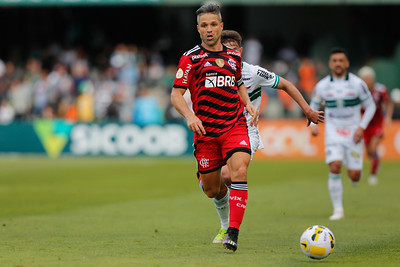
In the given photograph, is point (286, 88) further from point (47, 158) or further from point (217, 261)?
point (47, 158)

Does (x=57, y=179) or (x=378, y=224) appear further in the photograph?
(x=57, y=179)

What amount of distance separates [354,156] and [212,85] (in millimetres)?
5090

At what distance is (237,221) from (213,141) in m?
1.01

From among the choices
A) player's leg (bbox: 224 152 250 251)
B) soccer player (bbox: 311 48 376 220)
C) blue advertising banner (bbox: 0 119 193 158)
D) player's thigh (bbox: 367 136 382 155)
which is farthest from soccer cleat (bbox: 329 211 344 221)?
blue advertising banner (bbox: 0 119 193 158)

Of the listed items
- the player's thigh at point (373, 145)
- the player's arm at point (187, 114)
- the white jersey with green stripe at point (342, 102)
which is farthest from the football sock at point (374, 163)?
the player's arm at point (187, 114)

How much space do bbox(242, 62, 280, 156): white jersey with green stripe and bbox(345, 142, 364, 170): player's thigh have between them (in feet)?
10.8

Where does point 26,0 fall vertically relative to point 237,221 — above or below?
above

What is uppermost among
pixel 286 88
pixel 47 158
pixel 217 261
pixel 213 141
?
Answer: pixel 286 88

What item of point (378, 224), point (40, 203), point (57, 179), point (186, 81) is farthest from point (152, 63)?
point (186, 81)

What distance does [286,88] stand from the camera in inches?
362

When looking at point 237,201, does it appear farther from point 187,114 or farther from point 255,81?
point 255,81

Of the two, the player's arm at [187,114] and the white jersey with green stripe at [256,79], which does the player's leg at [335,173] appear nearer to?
the white jersey with green stripe at [256,79]

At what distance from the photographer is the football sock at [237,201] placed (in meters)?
8.21

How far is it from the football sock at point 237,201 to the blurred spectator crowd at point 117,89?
19051 millimetres
